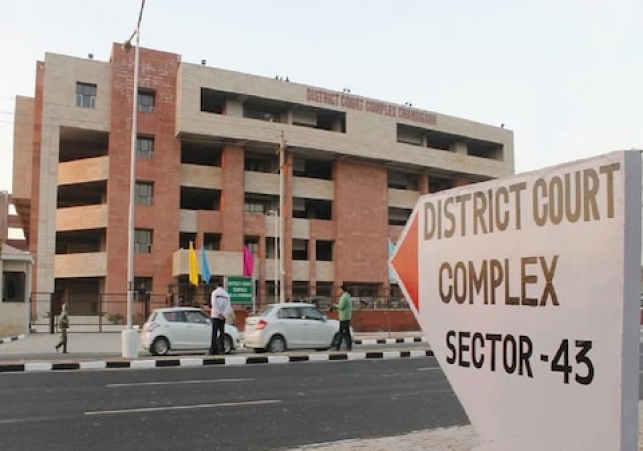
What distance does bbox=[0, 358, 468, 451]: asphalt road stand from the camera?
7340 mm

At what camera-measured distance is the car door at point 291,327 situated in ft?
64.5

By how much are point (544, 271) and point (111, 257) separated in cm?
4191

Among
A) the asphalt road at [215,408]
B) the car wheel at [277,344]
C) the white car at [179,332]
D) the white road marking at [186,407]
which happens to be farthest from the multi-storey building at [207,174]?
the white road marking at [186,407]

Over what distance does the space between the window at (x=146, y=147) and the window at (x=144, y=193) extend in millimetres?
1884

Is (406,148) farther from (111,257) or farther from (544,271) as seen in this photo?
(544,271)

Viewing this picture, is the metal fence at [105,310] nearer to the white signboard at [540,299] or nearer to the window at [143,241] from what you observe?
the window at [143,241]

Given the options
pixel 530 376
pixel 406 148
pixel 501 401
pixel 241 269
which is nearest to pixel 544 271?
pixel 530 376

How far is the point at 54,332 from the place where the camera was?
32125mm

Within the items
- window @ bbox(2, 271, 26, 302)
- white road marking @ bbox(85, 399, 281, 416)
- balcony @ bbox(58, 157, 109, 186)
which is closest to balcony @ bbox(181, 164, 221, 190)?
balcony @ bbox(58, 157, 109, 186)

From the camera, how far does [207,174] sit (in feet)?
152

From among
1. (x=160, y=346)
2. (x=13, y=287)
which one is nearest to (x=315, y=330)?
(x=160, y=346)

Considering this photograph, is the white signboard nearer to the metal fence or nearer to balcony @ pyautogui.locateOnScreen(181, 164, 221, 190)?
the metal fence

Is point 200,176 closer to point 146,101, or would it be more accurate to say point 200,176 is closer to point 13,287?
point 146,101

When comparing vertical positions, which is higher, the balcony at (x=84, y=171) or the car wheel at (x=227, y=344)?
the balcony at (x=84, y=171)
